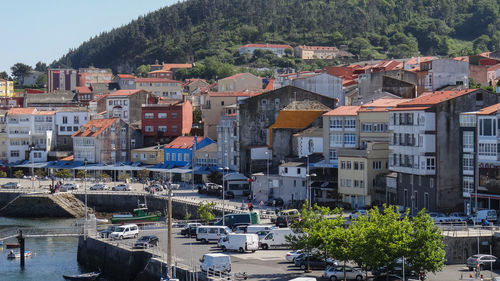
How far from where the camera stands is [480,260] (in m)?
44.1

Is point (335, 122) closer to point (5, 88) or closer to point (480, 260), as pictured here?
point (480, 260)

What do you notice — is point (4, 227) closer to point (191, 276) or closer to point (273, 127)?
point (273, 127)

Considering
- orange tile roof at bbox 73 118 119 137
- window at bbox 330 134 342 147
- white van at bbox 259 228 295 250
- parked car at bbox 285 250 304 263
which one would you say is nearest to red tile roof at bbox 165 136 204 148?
orange tile roof at bbox 73 118 119 137

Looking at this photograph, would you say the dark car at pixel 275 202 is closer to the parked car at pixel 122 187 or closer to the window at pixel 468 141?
the window at pixel 468 141

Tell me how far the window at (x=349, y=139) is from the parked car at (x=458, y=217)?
1571 centimetres

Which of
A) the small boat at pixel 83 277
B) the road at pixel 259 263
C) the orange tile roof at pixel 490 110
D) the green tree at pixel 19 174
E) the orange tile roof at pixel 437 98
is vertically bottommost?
the small boat at pixel 83 277

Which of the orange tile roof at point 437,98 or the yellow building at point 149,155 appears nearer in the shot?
the orange tile roof at point 437,98

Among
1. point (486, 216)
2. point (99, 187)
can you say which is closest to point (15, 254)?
point (486, 216)

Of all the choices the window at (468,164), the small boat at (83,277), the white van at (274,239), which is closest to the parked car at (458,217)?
the window at (468,164)

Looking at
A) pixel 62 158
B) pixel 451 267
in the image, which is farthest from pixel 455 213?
pixel 62 158

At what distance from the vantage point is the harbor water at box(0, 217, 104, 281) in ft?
174

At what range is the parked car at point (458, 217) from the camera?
174 ft

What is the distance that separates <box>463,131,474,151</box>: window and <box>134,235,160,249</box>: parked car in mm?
19481

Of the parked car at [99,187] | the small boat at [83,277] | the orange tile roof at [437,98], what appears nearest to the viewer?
the small boat at [83,277]
